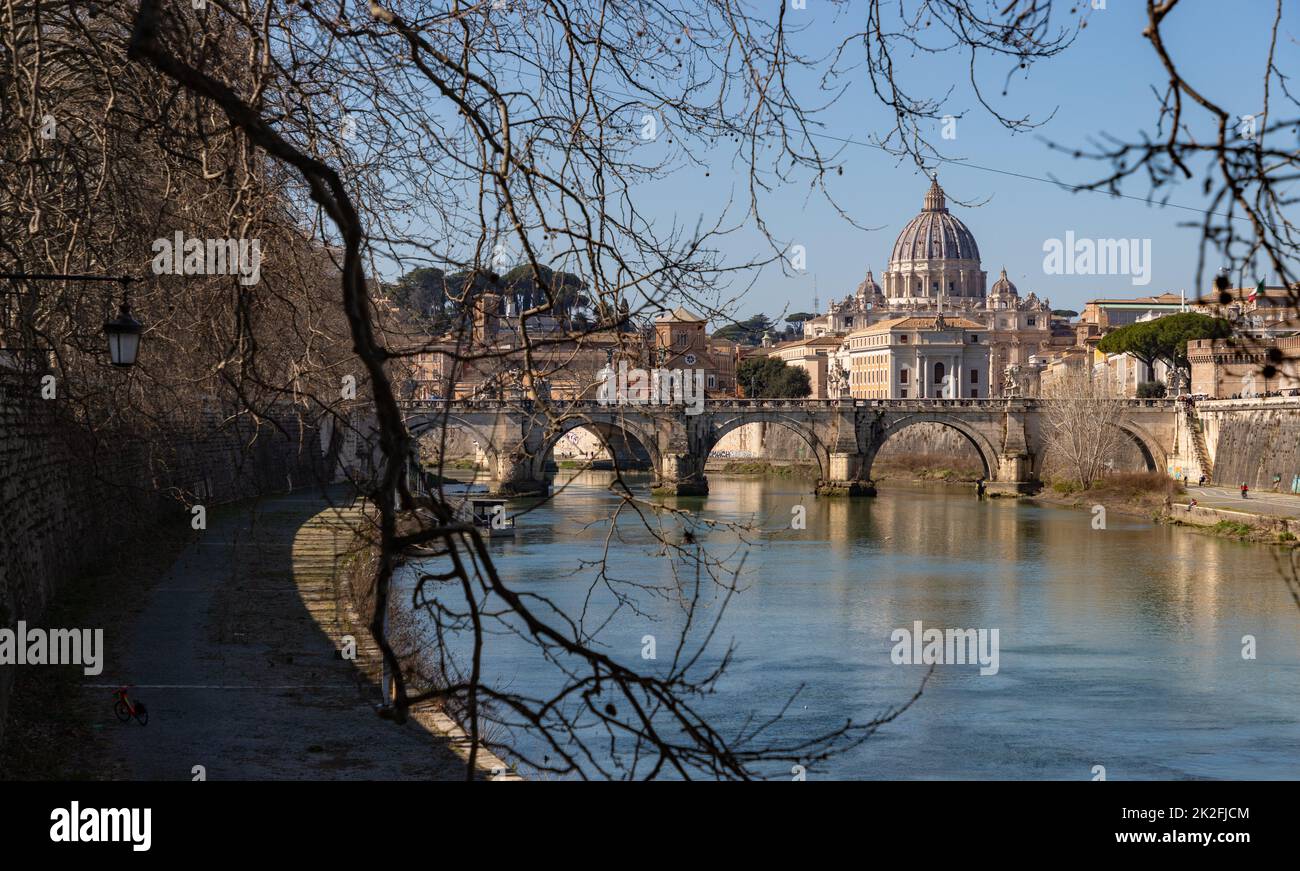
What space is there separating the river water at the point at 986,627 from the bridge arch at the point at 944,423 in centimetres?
1607

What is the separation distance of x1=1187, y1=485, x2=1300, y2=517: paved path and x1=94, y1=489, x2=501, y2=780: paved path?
2256 cm

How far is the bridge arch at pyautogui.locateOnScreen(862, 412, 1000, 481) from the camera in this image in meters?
47.7

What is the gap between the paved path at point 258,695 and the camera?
7609 millimetres

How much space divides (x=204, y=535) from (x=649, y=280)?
51.9 ft

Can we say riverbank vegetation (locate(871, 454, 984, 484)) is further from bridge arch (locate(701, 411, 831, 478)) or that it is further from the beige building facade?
the beige building facade

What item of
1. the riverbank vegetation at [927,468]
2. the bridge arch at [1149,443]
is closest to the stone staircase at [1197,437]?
the bridge arch at [1149,443]

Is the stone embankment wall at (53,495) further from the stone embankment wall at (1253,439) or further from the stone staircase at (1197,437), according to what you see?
the stone staircase at (1197,437)

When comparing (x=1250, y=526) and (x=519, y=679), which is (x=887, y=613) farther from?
(x=1250, y=526)

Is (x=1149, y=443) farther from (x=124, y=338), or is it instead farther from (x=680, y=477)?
(x=124, y=338)

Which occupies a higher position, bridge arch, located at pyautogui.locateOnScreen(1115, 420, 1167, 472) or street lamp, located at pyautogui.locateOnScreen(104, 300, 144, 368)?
street lamp, located at pyautogui.locateOnScreen(104, 300, 144, 368)

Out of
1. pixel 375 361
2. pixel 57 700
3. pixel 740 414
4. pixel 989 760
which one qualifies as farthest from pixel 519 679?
pixel 740 414

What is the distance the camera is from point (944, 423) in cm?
4938

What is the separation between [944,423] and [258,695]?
4199cm

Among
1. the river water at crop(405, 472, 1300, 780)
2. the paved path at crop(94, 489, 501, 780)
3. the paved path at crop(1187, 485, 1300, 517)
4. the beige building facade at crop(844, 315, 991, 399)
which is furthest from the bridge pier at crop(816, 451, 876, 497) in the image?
the beige building facade at crop(844, 315, 991, 399)
